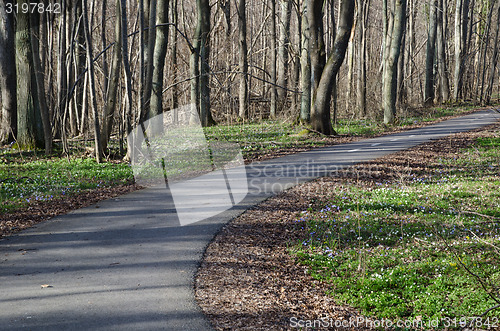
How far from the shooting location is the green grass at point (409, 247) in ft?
17.2

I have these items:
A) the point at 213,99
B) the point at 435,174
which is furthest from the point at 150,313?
the point at 213,99

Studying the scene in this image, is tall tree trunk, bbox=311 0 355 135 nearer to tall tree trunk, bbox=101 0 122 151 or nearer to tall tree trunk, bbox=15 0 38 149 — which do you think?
tall tree trunk, bbox=101 0 122 151

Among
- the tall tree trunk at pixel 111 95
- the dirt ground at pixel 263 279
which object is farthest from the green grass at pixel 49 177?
the dirt ground at pixel 263 279

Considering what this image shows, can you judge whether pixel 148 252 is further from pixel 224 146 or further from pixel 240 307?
pixel 224 146

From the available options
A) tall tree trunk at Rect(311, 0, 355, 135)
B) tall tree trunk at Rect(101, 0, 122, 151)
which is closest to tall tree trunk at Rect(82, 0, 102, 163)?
tall tree trunk at Rect(101, 0, 122, 151)

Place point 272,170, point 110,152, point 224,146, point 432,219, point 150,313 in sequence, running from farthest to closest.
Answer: point 224,146, point 110,152, point 272,170, point 432,219, point 150,313

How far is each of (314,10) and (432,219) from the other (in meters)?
13.6

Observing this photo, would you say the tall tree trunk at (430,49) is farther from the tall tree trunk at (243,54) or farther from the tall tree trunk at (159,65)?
the tall tree trunk at (159,65)

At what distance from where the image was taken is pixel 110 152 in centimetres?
1534

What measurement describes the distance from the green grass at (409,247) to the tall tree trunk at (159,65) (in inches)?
373

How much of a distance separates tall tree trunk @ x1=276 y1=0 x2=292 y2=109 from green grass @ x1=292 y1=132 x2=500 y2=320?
17.6 meters

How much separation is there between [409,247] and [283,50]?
24919 mm

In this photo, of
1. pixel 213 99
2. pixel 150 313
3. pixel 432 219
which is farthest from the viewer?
pixel 213 99

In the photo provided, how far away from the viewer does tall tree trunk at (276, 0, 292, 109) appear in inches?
1074
